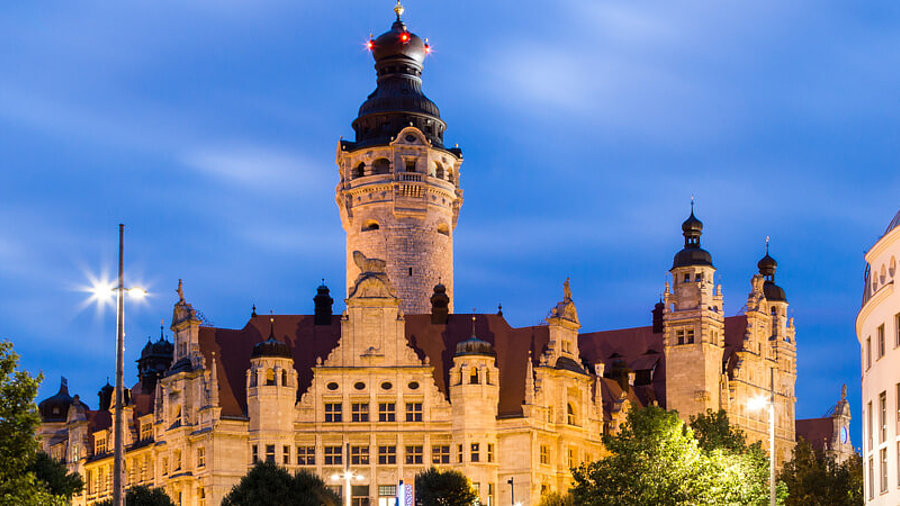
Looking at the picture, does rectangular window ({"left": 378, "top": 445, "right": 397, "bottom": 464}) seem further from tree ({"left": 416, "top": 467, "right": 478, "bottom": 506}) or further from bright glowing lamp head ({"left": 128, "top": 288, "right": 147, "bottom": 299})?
bright glowing lamp head ({"left": 128, "top": 288, "right": 147, "bottom": 299})

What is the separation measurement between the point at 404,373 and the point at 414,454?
264 inches

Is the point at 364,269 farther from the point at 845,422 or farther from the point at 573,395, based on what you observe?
the point at 845,422

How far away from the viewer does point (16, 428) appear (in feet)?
207

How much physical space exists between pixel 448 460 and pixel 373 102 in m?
38.3

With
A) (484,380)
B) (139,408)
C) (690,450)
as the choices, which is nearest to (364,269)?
(484,380)

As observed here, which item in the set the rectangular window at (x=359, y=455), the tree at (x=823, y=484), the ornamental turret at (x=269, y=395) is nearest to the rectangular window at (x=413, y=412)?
the rectangular window at (x=359, y=455)

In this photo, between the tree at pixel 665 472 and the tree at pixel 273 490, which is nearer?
the tree at pixel 665 472

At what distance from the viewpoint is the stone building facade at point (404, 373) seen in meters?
132

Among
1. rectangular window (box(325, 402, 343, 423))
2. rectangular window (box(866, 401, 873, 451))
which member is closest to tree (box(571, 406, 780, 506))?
rectangular window (box(866, 401, 873, 451))

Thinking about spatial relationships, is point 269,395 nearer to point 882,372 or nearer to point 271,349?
point 271,349

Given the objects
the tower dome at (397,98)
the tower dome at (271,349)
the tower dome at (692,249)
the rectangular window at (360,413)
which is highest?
the tower dome at (397,98)

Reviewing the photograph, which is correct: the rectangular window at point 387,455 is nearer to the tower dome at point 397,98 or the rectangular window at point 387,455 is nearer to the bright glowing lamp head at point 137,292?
the tower dome at point 397,98

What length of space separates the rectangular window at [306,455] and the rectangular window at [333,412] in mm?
2726

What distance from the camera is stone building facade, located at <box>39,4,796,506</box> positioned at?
132 meters
